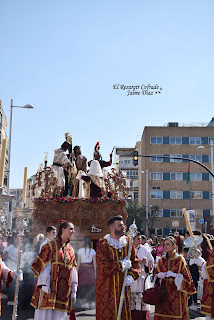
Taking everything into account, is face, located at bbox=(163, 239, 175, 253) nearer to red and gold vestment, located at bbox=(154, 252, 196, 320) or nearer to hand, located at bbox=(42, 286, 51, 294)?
red and gold vestment, located at bbox=(154, 252, 196, 320)

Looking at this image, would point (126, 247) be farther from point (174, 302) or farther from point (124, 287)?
point (174, 302)

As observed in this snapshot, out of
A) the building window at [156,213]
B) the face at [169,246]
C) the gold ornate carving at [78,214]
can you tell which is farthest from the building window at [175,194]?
the face at [169,246]

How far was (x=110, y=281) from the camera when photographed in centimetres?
638

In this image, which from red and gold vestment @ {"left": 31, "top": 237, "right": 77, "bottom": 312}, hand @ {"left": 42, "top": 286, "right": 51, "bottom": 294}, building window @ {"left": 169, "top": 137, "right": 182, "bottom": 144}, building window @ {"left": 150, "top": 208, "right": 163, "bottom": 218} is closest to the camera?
hand @ {"left": 42, "top": 286, "right": 51, "bottom": 294}

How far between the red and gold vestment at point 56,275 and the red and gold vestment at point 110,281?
0.49 metres

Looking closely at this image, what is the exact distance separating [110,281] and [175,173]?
174 feet

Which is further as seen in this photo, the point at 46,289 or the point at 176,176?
the point at 176,176

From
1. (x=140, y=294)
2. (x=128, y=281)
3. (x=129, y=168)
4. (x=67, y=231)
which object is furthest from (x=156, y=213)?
(x=67, y=231)

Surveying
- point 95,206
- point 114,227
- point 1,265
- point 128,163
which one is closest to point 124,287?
point 114,227

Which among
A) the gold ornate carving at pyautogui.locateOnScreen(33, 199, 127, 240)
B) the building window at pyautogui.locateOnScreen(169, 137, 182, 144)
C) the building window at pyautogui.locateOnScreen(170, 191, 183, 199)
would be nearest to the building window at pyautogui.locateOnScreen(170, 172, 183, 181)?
the building window at pyautogui.locateOnScreen(170, 191, 183, 199)

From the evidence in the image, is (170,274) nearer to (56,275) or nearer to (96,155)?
(56,275)

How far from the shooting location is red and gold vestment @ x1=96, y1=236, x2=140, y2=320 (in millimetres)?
6297

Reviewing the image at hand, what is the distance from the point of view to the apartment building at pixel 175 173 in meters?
58.0

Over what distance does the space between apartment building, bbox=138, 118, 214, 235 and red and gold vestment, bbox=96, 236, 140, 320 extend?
51.3 m
